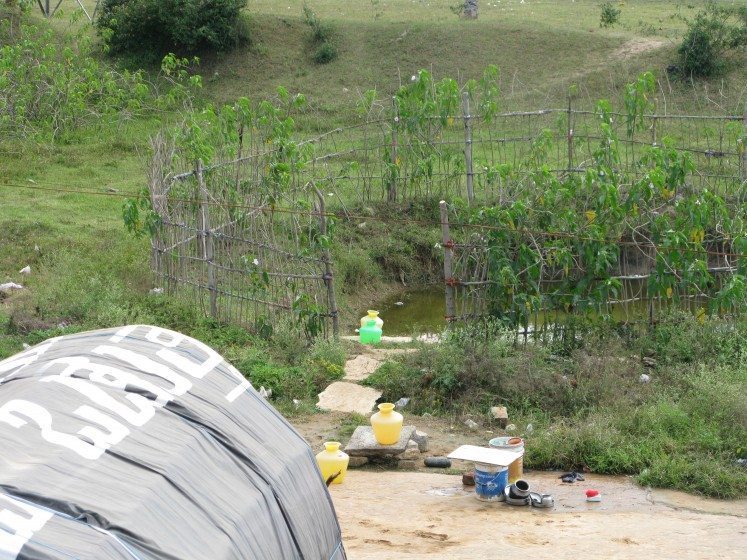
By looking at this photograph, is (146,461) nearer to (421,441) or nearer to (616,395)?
(421,441)

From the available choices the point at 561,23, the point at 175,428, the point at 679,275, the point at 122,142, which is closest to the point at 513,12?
the point at 561,23

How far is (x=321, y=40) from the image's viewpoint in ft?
60.1

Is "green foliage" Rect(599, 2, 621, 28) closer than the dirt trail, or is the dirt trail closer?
the dirt trail

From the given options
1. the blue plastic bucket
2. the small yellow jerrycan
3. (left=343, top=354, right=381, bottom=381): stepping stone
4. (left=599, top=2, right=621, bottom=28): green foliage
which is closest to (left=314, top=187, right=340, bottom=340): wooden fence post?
(left=343, top=354, right=381, bottom=381): stepping stone

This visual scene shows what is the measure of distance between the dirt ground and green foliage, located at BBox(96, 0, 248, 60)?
12.3 metres

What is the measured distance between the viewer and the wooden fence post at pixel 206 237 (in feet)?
28.0

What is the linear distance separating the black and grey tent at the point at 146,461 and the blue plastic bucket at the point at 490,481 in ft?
5.31

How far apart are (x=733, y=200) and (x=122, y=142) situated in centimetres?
825

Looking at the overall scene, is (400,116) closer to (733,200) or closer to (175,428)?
(733,200)

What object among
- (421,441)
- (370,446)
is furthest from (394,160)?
(370,446)

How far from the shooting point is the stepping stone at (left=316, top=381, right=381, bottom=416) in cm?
746

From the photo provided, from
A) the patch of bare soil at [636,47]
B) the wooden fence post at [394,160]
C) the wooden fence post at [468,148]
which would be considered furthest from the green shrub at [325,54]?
the wooden fence post at [468,148]

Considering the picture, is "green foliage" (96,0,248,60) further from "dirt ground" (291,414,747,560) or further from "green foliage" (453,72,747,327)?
"dirt ground" (291,414,747,560)

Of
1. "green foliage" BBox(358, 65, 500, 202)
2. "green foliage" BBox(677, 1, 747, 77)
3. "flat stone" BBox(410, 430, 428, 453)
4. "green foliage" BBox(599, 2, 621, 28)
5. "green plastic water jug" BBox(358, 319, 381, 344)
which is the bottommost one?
"flat stone" BBox(410, 430, 428, 453)
